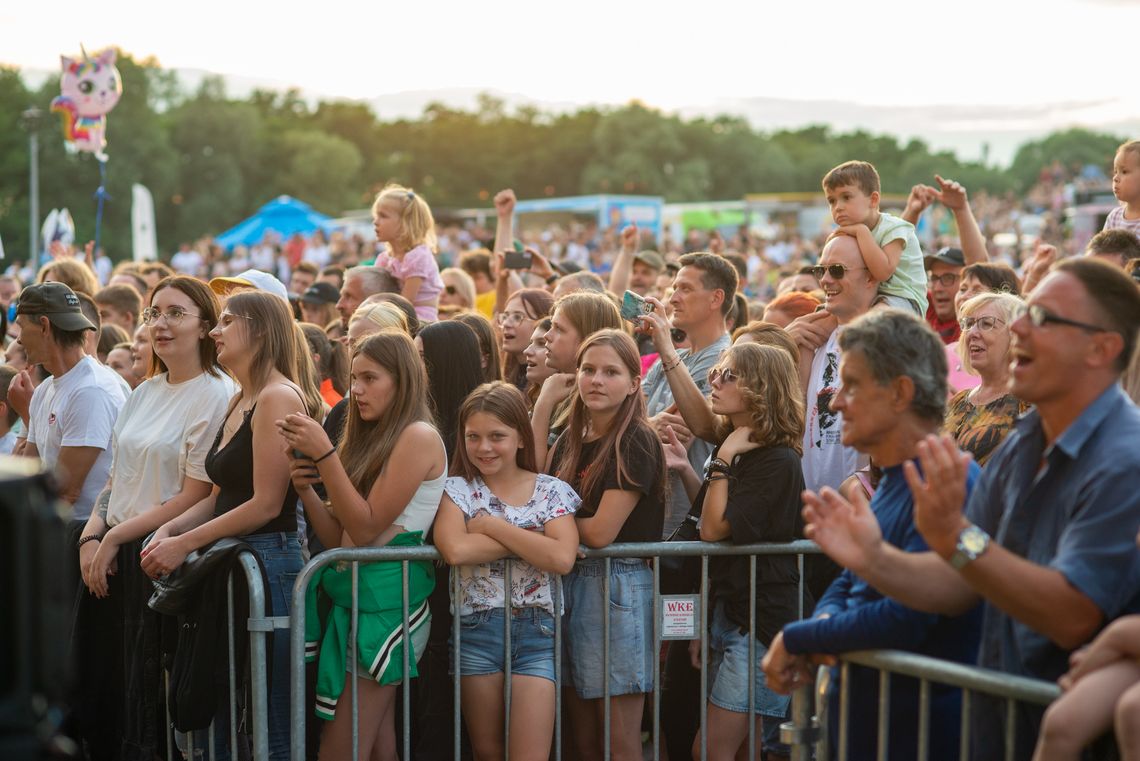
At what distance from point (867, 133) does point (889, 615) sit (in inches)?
6011

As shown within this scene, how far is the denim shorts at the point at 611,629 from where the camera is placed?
4617 mm

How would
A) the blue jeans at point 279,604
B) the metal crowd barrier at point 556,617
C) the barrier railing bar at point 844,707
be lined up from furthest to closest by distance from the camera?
the blue jeans at point 279,604 → the metal crowd barrier at point 556,617 → the barrier railing bar at point 844,707

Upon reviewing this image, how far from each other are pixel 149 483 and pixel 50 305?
4.35 feet

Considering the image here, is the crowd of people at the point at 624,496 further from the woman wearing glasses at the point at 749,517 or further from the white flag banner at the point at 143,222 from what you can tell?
the white flag banner at the point at 143,222

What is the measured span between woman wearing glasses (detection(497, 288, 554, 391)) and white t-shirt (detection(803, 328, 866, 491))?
61.2 inches

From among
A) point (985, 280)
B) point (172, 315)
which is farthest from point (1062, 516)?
point (985, 280)

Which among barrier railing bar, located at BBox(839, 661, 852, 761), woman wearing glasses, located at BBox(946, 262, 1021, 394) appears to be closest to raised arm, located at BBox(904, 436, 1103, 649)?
barrier railing bar, located at BBox(839, 661, 852, 761)

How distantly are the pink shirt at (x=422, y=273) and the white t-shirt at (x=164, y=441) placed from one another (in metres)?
3.03

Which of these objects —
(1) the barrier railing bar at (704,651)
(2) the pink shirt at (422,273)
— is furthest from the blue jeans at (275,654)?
(2) the pink shirt at (422,273)

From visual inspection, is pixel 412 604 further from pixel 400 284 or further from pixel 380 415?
pixel 400 284

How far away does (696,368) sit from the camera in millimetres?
5750

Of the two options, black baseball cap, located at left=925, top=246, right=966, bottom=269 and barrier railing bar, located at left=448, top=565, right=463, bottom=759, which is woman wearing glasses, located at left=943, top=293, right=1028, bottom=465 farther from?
black baseball cap, located at left=925, top=246, right=966, bottom=269

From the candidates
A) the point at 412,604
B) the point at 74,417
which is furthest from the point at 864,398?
the point at 74,417

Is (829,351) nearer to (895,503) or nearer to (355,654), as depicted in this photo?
(895,503)
